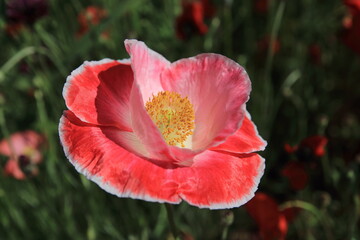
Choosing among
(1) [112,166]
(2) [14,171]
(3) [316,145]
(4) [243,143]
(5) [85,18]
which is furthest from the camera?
(5) [85,18]

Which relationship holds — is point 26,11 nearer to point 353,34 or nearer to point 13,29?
point 13,29

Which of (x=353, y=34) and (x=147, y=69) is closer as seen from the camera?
(x=147, y=69)

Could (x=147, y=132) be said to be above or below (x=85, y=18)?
above

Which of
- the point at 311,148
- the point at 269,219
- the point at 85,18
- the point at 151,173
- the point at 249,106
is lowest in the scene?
the point at 249,106

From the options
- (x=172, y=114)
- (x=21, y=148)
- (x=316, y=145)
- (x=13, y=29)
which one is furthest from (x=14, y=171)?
(x=316, y=145)

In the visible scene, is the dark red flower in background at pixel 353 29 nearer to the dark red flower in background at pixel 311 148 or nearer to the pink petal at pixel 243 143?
the dark red flower in background at pixel 311 148

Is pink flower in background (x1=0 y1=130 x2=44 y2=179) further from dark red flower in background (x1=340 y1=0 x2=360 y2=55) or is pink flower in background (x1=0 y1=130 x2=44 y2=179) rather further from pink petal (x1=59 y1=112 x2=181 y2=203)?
dark red flower in background (x1=340 y1=0 x2=360 y2=55)

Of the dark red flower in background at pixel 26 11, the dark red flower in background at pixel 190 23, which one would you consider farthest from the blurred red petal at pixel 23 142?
the dark red flower in background at pixel 190 23
